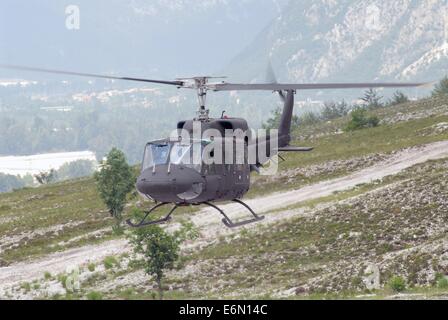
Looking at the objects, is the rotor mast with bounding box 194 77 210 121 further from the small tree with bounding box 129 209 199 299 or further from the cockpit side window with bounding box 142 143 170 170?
the small tree with bounding box 129 209 199 299

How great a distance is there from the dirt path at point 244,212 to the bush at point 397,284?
65.6 ft

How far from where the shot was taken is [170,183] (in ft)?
124

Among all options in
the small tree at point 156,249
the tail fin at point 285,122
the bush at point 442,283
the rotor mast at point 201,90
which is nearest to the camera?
the rotor mast at point 201,90

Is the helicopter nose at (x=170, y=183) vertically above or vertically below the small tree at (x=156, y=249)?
above

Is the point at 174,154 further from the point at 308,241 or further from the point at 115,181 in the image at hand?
the point at 115,181

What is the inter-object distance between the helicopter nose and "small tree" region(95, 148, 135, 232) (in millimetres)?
40178

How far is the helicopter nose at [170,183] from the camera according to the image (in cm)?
3769

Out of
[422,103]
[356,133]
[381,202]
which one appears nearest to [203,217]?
[381,202]

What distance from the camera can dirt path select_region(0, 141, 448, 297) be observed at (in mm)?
70875

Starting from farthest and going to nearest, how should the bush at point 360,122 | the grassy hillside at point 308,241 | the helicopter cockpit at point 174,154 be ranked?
the bush at point 360,122
the grassy hillside at point 308,241
the helicopter cockpit at point 174,154

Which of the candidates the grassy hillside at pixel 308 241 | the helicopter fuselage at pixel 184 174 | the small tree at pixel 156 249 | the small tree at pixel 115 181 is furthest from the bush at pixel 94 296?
the small tree at pixel 115 181

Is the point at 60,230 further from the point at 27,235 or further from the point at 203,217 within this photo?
the point at 203,217

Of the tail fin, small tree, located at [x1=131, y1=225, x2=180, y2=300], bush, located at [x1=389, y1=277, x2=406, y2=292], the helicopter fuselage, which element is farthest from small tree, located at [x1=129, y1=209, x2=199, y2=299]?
the helicopter fuselage

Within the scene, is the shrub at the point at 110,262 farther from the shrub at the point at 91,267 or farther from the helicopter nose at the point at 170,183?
the helicopter nose at the point at 170,183
